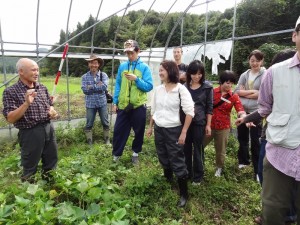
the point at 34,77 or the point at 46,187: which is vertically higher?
the point at 34,77

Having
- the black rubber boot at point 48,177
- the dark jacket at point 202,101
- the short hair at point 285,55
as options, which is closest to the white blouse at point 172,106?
the dark jacket at point 202,101

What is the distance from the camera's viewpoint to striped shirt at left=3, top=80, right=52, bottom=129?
2705 mm

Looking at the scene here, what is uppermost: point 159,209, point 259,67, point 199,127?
point 259,67

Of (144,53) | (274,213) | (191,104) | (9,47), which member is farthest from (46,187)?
(144,53)

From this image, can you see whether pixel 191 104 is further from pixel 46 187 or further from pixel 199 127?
pixel 46 187

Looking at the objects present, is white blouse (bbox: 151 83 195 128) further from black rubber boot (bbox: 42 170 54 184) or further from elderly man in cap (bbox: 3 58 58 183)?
Result: black rubber boot (bbox: 42 170 54 184)

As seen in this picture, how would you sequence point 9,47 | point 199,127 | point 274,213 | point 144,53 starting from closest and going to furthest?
1. point 274,213
2. point 199,127
3. point 9,47
4. point 144,53

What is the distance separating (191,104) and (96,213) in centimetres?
157

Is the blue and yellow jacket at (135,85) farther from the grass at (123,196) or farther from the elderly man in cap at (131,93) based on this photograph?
the grass at (123,196)

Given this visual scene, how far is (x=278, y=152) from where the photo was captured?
70.7 inches

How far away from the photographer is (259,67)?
3.72 metres

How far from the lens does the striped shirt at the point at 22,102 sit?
2.71 m

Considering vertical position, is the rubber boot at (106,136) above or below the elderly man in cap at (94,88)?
below

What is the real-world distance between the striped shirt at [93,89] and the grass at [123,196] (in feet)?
3.79
